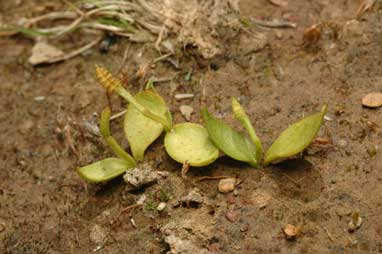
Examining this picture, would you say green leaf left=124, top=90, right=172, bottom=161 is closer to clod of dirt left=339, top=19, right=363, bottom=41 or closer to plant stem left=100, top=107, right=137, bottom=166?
plant stem left=100, top=107, right=137, bottom=166

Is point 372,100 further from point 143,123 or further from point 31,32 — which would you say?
point 31,32

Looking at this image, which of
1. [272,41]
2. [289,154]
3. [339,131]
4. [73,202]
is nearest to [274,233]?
[289,154]

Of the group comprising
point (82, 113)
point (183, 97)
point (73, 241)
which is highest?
point (183, 97)

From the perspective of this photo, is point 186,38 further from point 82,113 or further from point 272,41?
point 82,113

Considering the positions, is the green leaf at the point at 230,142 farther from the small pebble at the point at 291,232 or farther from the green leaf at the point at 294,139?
the small pebble at the point at 291,232

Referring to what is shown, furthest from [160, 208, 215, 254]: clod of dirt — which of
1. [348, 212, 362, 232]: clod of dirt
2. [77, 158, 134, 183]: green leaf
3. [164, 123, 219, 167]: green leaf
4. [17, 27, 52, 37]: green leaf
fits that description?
[17, 27, 52, 37]: green leaf

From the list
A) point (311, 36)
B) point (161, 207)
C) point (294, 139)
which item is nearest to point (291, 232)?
point (294, 139)
